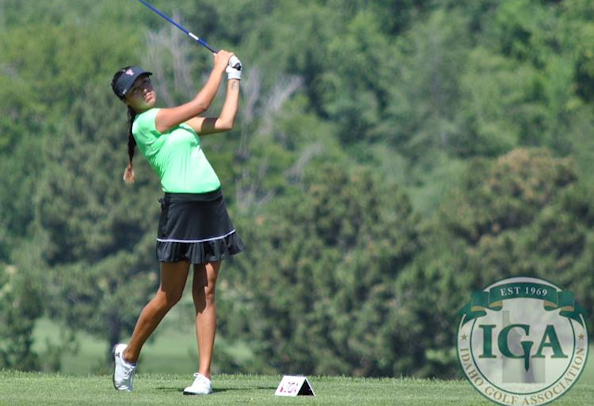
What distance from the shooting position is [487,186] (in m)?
49.8

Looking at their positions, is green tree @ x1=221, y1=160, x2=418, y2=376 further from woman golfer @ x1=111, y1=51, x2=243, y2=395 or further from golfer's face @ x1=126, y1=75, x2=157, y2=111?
golfer's face @ x1=126, y1=75, x2=157, y2=111

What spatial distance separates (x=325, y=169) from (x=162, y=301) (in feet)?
128

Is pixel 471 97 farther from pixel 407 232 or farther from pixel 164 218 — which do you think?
pixel 164 218

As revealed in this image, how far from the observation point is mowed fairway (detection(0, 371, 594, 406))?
26.7 ft

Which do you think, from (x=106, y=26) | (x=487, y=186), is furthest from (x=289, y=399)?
(x=106, y=26)

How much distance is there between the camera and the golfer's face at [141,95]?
28.1ft

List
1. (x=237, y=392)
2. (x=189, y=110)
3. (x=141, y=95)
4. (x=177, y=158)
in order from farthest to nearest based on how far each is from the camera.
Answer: (x=237, y=392), (x=141, y=95), (x=177, y=158), (x=189, y=110)

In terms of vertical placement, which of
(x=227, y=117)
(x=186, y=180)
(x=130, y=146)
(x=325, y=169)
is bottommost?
(x=325, y=169)

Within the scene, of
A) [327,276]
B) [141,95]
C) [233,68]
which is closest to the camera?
[141,95]

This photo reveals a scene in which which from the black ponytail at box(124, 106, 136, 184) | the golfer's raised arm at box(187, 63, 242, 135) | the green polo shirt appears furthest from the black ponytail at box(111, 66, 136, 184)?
the golfer's raised arm at box(187, 63, 242, 135)

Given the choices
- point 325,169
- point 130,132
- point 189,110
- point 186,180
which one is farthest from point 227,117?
point 325,169

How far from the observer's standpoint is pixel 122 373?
28.7ft

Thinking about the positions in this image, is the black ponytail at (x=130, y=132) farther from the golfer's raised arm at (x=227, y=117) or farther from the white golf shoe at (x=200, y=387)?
the white golf shoe at (x=200, y=387)

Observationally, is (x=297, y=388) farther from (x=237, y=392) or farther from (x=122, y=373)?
(x=122, y=373)
